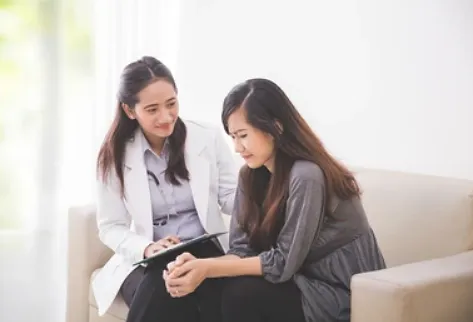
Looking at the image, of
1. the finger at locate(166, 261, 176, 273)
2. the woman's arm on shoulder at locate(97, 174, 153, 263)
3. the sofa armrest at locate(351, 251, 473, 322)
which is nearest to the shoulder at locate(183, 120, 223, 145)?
the woman's arm on shoulder at locate(97, 174, 153, 263)

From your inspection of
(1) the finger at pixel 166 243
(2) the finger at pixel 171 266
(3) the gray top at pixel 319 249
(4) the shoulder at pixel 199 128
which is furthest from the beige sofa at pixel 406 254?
(4) the shoulder at pixel 199 128

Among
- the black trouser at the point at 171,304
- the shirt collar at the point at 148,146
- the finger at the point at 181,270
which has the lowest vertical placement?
the black trouser at the point at 171,304

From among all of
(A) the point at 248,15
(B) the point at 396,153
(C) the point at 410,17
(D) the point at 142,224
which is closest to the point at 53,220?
(D) the point at 142,224

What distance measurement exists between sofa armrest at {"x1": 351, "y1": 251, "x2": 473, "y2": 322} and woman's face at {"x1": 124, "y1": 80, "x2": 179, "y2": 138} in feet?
2.49

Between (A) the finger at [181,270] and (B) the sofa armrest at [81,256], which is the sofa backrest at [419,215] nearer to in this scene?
(A) the finger at [181,270]

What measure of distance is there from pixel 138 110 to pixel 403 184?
775mm

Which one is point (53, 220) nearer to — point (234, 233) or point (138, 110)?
point (138, 110)

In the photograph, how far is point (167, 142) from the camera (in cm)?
247

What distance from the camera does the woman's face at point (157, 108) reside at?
92.0 inches

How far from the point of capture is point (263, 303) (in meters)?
1.99

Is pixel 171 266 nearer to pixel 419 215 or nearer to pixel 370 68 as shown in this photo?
pixel 419 215

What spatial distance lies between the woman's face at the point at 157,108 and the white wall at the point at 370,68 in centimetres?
65

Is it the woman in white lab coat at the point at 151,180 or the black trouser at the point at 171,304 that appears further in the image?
the woman in white lab coat at the point at 151,180

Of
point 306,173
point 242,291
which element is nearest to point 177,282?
point 242,291
